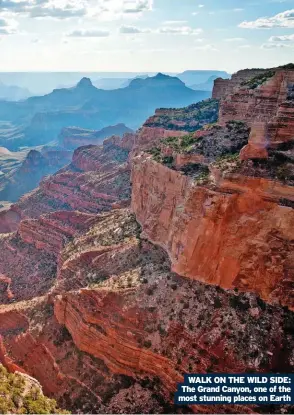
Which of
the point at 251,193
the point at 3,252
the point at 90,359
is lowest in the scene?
the point at 3,252

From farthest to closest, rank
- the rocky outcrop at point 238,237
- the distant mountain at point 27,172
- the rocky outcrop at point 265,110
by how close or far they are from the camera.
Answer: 1. the distant mountain at point 27,172
2. the rocky outcrop at point 265,110
3. the rocky outcrop at point 238,237

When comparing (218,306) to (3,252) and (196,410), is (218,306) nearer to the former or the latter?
(196,410)

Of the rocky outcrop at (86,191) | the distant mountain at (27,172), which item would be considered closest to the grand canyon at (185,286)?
the rocky outcrop at (86,191)

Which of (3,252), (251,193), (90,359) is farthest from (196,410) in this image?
(3,252)

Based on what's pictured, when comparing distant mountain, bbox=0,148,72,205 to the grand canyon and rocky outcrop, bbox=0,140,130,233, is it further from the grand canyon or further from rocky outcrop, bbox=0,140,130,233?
the grand canyon

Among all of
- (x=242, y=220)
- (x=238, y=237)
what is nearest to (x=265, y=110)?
(x=242, y=220)

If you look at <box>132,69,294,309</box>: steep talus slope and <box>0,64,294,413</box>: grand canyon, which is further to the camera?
<box>0,64,294,413</box>: grand canyon

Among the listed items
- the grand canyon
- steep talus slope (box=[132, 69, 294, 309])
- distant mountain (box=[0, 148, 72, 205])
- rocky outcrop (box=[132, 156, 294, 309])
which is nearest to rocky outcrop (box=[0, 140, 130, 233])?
the grand canyon

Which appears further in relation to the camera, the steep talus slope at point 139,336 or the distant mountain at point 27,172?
the distant mountain at point 27,172

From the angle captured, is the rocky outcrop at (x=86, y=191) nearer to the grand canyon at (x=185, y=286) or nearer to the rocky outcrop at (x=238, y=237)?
the grand canyon at (x=185, y=286)
